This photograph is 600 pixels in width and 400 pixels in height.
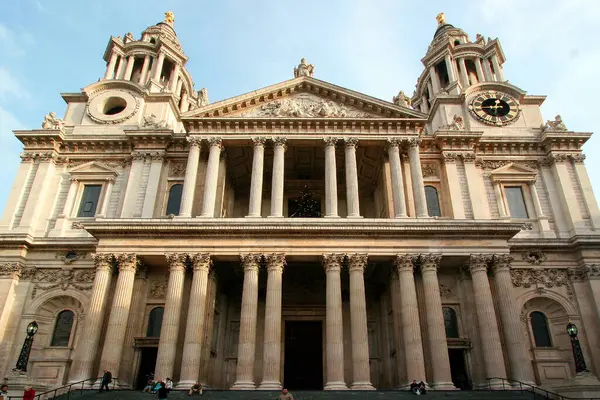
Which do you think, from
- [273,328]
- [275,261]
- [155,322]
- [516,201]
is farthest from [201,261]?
[516,201]

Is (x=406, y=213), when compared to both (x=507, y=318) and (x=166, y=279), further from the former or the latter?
(x=166, y=279)

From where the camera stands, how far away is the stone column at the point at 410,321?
2153 cm

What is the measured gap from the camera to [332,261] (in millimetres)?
23766

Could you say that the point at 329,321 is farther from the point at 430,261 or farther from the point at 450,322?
the point at 450,322

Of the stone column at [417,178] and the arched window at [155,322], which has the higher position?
the stone column at [417,178]

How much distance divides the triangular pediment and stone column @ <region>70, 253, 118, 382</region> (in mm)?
9794

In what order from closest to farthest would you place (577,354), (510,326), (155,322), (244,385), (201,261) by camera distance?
1. (577,354)
2. (244,385)
3. (510,326)
4. (201,261)
5. (155,322)

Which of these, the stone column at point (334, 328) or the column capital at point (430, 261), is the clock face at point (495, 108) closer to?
the column capital at point (430, 261)

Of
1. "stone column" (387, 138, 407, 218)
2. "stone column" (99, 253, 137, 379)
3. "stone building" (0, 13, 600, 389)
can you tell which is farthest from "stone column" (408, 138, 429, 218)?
"stone column" (99, 253, 137, 379)

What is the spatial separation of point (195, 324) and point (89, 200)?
12.7 meters

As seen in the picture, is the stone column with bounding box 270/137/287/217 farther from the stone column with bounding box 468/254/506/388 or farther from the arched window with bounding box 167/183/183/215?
the stone column with bounding box 468/254/506/388

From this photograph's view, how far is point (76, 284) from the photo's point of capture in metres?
26.8

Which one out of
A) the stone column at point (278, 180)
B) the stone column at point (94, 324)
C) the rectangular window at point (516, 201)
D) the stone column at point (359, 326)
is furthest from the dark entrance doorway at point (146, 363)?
the rectangular window at point (516, 201)

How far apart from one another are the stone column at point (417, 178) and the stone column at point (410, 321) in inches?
136
